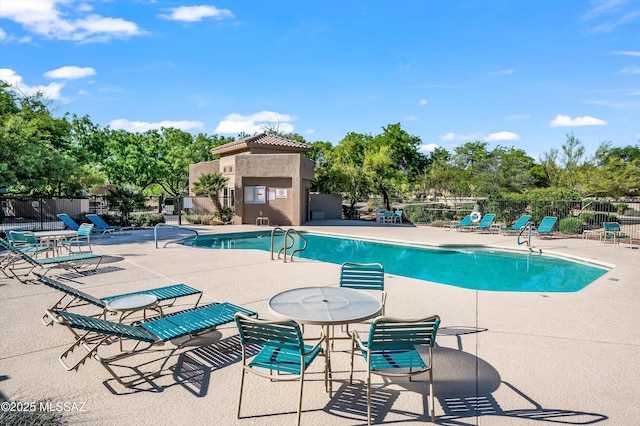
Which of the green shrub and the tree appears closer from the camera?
the green shrub

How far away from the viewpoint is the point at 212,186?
77.3 feet

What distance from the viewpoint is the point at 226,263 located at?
10.0 meters

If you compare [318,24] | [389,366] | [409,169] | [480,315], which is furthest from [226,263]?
[409,169]

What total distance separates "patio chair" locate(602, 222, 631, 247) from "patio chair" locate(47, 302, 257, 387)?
15568 mm

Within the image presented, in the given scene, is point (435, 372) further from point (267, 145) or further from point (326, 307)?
point (267, 145)

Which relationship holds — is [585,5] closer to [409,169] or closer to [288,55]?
[288,55]

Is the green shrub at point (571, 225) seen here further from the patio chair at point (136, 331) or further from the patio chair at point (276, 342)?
the patio chair at point (276, 342)

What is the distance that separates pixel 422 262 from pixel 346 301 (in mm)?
9691

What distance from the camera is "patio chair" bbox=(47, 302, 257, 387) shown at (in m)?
3.54

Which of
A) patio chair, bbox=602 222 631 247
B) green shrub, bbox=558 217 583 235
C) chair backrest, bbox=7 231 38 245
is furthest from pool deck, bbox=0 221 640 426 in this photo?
green shrub, bbox=558 217 583 235

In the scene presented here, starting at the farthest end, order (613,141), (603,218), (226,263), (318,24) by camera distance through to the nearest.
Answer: (613,141) → (603,218) → (318,24) → (226,263)

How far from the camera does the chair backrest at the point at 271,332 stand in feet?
9.82

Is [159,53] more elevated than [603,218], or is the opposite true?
[159,53]

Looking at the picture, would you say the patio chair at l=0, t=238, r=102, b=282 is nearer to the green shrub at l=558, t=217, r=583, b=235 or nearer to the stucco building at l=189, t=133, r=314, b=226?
the stucco building at l=189, t=133, r=314, b=226
